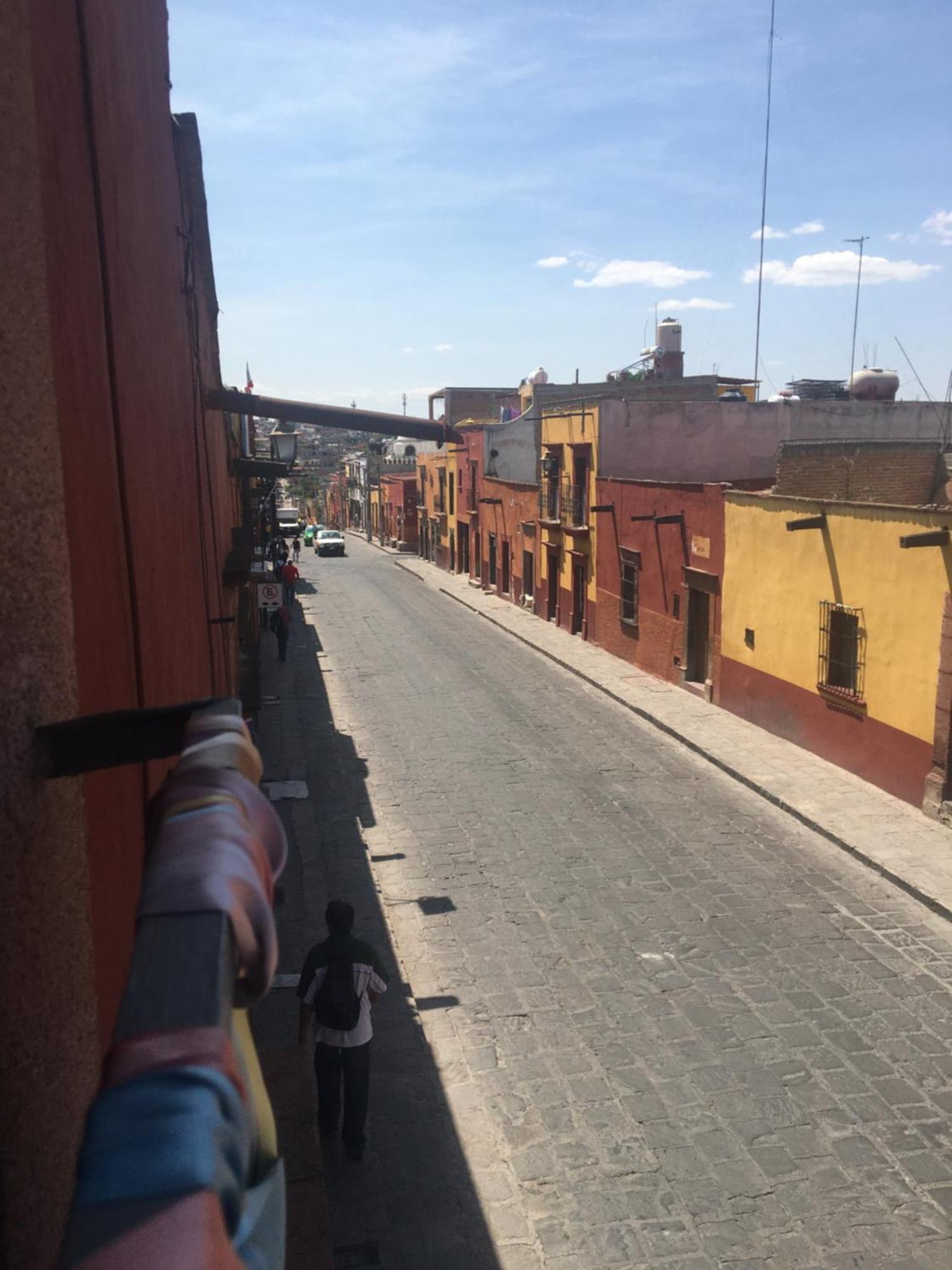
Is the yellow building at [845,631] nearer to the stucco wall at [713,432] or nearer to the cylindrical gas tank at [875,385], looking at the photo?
the stucco wall at [713,432]

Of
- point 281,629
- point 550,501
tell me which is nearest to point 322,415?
point 281,629

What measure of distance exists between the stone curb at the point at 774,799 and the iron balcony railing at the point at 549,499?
5414mm

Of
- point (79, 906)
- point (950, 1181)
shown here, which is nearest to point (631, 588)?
point (950, 1181)

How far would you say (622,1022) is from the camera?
7555 mm

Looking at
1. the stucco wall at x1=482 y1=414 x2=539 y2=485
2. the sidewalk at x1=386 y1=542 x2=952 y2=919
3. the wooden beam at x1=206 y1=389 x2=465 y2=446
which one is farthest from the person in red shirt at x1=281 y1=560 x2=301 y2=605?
the wooden beam at x1=206 y1=389 x2=465 y2=446

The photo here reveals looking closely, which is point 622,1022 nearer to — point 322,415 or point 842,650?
point 322,415

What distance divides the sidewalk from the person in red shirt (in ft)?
24.9

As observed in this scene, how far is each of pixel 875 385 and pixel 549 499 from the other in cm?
898

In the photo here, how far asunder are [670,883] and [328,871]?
11.5 ft

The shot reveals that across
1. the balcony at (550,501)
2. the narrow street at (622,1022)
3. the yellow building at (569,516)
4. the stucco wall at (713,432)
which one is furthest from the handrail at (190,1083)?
the balcony at (550,501)

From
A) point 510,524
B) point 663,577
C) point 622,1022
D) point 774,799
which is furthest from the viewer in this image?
point 510,524

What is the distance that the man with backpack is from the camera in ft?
20.0

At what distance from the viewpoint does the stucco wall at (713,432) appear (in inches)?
934

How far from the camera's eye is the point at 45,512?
2070 mm
